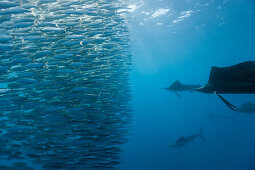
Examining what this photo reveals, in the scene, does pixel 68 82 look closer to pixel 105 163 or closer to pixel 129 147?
pixel 105 163

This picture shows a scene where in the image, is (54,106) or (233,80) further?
(54,106)

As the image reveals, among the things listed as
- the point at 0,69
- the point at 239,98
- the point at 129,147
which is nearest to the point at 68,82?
the point at 0,69

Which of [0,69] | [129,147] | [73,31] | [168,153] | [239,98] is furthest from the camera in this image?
[239,98]

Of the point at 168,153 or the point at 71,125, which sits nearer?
the point at 71,125

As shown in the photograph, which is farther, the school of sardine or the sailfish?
the school of sardine

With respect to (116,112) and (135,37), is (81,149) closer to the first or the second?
(116,112)

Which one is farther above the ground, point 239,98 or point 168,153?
point 239,98

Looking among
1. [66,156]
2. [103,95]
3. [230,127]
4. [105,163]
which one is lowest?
[230,127]

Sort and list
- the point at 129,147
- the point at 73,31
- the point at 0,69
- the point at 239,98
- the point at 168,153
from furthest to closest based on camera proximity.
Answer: the point at 239,98, the point at 129,147, the point at 168,153, the point at 73,31, the point at 0,69

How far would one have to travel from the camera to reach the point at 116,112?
663cm

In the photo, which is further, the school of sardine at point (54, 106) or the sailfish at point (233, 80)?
the school of sardine at point (54, 106)

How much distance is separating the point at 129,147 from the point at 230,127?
53.0 feet

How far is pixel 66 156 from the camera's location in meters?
5.85

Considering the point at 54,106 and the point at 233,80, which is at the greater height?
the point at 233,80
